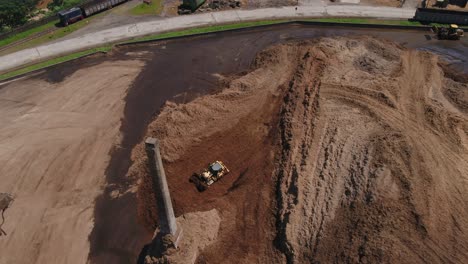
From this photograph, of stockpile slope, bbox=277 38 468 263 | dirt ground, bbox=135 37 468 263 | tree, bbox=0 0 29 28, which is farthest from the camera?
tree, bbox=0 0 29 28

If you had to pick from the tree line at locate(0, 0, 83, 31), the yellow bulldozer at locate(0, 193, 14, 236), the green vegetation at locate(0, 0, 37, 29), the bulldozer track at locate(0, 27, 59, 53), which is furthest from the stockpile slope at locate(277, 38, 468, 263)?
the green vegetation at locate(0, 0, 37, 29)

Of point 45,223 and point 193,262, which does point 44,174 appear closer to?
point 45,223

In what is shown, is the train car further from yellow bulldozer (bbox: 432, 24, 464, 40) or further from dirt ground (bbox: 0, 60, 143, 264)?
yellow bulldozer (bbox: 432, 24, 464, 40)

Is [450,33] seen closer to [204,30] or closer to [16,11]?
[204,30]

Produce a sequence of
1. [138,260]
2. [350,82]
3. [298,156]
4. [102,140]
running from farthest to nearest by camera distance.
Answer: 1. [350,82]
2. [102,140]
3. [298,156]
4. [138,260]

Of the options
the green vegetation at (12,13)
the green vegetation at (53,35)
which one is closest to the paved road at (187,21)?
the green vegetation at (53,35)

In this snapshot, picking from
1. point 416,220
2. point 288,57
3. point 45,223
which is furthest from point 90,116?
point 416,220
